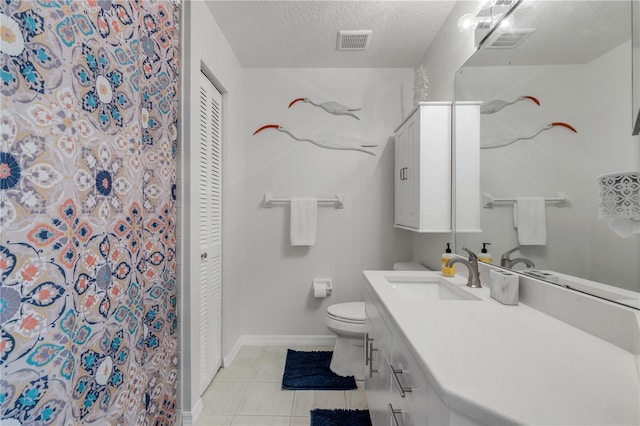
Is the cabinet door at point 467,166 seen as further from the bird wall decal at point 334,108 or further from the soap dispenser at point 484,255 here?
the bird wall decal at point 334,108

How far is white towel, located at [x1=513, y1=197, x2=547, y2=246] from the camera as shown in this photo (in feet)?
3.44

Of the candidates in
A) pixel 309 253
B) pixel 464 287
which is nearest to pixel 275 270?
pixel 309 253

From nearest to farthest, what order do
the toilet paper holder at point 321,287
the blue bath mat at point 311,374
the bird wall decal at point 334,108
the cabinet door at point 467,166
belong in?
1. the cabinet door at point 467,166
2. the blue bath mat at point 311,374
3. the toilet paper holder at point 321,287
4. the bird wall decal at point 334,108

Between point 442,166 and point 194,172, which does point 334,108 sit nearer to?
point 442,166

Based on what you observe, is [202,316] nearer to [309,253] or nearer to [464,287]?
[309,253]

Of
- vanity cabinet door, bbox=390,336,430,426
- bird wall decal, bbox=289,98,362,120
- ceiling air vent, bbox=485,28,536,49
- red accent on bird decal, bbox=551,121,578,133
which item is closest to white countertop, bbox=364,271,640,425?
vanity cabinet door, bbox=390,336,430,426

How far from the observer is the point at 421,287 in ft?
5.19

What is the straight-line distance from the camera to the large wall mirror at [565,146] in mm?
779

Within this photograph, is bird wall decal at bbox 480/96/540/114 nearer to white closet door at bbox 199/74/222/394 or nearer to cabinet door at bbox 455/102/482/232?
cabinet door at bbox 455/102/482/232

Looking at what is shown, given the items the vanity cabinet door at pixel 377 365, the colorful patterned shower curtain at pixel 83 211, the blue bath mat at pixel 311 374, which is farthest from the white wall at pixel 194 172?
the vanity cabinet door at pixel 377 365

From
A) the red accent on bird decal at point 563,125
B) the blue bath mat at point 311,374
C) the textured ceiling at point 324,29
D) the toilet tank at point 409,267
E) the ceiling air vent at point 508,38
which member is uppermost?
the textured ceiling at point 324,29

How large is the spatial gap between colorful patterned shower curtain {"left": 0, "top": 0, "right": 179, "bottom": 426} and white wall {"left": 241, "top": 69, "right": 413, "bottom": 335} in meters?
1.17

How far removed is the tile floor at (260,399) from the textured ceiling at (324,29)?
2.43 m

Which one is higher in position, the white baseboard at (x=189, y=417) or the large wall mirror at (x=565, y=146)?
the large wall mirror at (x=565, y=146)
